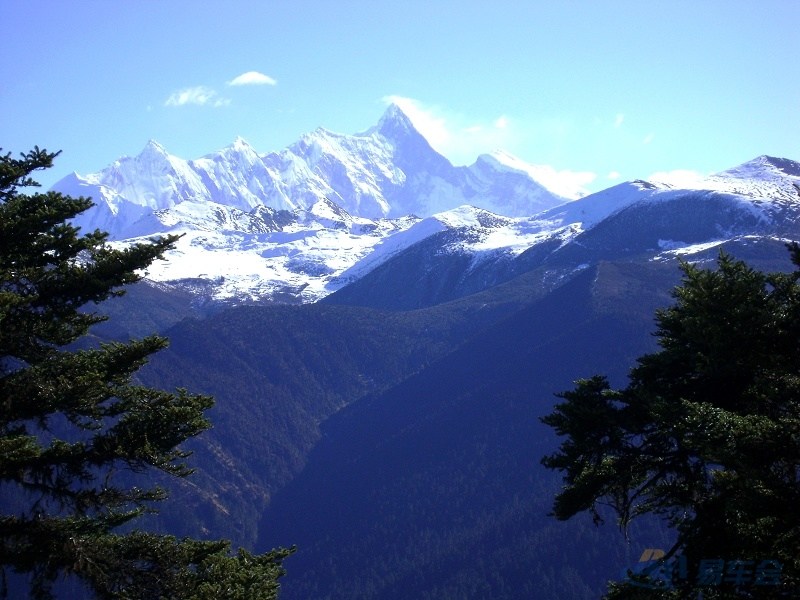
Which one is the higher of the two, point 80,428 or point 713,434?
point 80,428

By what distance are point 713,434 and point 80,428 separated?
15.4m

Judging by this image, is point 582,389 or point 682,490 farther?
point 582,389

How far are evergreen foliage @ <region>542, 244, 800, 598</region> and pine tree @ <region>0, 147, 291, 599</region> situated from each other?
9504 mm

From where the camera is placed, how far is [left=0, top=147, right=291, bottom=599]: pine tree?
1728cm

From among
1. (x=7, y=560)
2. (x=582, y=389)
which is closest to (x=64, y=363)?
(x=7, y=560)

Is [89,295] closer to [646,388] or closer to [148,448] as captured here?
[148,448]

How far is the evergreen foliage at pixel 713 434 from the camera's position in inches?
596

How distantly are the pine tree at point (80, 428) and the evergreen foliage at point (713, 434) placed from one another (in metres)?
9.50

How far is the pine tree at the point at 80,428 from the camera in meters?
17.3

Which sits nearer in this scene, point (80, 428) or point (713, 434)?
point (713, 434)

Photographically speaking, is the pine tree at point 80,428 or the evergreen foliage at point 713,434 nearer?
Answer: the evergreen foliage at point 713,434

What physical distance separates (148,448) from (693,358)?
14.6 meters

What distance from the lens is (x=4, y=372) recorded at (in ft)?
62.6

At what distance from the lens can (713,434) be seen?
1591 cm
